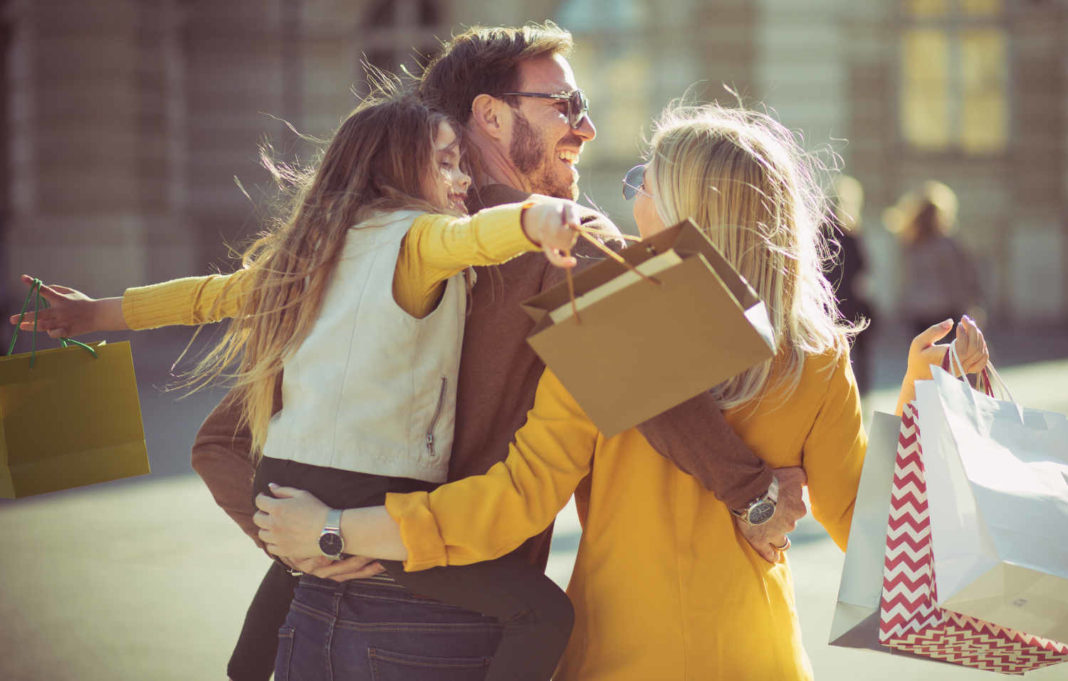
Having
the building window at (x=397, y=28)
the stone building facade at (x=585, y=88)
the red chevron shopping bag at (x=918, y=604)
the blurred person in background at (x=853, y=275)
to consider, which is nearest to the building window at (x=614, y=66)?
the stone building facade at (x=585, y=88)

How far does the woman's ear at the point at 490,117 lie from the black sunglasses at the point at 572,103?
0.03 m

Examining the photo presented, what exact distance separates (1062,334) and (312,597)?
52.1ft

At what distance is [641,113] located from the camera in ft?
58.3

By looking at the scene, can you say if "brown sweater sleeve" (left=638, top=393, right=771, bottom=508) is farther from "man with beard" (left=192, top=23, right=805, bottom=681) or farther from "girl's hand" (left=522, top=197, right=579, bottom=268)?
"girl's hand" (left=522, top=197, right=579, bottom=268)

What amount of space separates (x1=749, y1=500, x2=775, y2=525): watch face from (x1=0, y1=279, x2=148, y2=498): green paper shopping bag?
1151mm

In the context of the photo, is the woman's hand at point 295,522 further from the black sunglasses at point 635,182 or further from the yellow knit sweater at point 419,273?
the black sunglasses at point 635,182

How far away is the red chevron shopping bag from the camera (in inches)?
71.6

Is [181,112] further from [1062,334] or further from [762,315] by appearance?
[762,315]

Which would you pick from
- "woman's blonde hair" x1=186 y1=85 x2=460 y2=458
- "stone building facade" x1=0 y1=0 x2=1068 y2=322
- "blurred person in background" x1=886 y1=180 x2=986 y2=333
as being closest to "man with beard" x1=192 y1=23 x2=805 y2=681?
"woman's blonde hair" x1=186 y1=85 x2=460 y2=458

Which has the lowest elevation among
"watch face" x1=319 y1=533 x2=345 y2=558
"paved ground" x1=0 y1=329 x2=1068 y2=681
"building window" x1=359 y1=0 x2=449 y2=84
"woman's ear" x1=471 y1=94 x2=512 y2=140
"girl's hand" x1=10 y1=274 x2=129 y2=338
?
"paved ground" x1=0 y1=329 x2=1068 y2=681

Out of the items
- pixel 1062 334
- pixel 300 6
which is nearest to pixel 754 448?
pixel 1062 334

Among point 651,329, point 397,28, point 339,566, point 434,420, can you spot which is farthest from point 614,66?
point 651,329

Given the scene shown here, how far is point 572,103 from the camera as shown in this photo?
8.58 feet

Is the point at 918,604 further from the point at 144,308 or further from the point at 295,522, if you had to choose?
the point at 144,308
